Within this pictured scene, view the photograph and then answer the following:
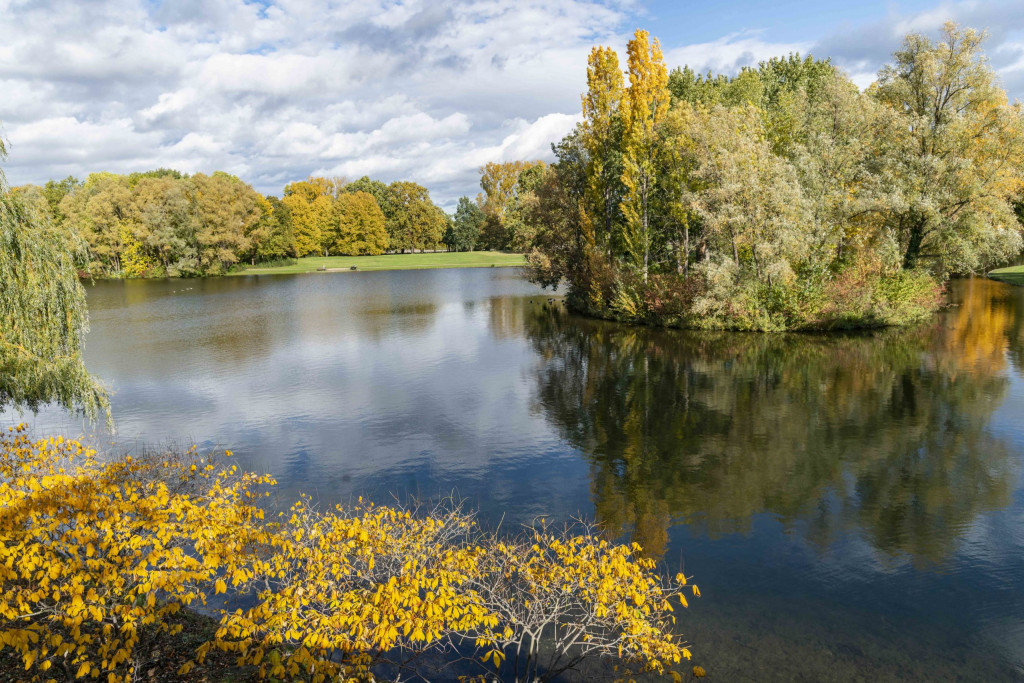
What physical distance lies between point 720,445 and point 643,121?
30.5 metres

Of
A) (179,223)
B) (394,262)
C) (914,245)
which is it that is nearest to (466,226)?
(394,262)

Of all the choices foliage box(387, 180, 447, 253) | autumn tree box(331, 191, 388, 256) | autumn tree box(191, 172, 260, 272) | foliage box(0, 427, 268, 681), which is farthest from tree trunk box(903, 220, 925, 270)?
foliage box(387, 180, 447, 253)

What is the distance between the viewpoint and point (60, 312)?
16469 mm

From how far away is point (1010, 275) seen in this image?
69.2 metres

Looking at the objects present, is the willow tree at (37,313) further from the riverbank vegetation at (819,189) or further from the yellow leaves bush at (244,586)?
the riverbank vegetation at (819,189)

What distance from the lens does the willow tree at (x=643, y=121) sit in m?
44.0

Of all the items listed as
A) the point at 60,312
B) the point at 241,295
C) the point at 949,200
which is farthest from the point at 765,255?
the point at 241,295

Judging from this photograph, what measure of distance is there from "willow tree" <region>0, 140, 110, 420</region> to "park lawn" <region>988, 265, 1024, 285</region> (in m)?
76.5

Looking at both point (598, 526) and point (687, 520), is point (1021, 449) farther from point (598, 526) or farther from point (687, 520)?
point (598, 526)

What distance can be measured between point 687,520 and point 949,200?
37157 mm

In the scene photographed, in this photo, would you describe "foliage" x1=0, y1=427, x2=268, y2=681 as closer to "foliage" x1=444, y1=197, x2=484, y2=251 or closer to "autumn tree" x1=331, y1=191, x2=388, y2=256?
"autumn tree" x1=331, y1=191, x2=388, y2=256

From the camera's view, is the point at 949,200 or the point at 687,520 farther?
the point at 949,200

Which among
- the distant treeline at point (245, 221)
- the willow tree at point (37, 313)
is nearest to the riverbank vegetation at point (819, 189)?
the distant treeline at point (245, 221)

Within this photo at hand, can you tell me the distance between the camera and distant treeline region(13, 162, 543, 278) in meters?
92.8
